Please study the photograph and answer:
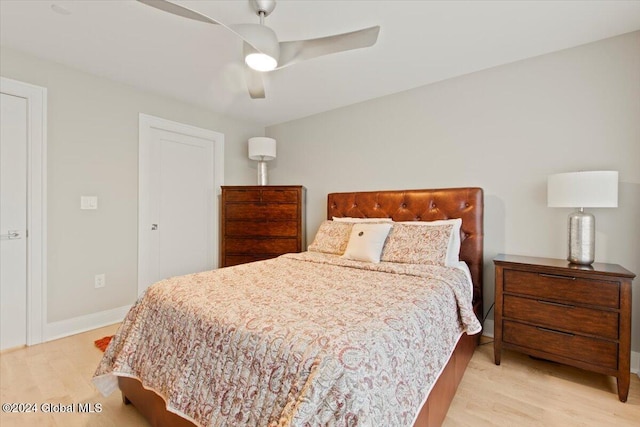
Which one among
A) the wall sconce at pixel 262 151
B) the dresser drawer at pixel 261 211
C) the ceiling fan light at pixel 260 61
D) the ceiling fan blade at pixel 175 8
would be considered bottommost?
the dresser drawer at pixel 261 211

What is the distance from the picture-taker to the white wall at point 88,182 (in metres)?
2.56

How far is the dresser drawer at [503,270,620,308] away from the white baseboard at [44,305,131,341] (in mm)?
3525

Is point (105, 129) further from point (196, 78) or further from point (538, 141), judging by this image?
point (538, 141)

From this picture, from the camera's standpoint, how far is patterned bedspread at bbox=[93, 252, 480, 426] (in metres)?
0.92

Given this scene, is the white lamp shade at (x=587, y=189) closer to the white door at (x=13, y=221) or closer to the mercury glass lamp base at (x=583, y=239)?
the mercury glass lamp base at (x=583, y=239)

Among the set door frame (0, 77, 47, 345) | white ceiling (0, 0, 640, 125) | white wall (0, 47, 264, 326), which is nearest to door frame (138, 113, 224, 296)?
white wall (0, 47, 264, 326)

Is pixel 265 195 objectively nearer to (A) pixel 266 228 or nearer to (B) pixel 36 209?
(A) pixel 266 228

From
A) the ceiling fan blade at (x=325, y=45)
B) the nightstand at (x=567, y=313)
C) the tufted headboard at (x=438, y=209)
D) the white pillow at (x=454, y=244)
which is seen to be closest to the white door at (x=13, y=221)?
the ceiling fan blade at (x=325, y=45)

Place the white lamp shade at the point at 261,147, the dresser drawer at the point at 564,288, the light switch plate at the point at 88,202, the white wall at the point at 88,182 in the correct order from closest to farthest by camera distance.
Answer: the dresser drawer at the point at 564,288
the white wall at the point at 88,182
the light switch plate at the point at 88,202
the white lamp shade at the point at 261,147

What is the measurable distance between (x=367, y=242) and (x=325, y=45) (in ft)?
4.87

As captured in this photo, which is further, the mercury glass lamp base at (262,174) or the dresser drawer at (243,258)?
the mercury glass lamp base at (262,174)

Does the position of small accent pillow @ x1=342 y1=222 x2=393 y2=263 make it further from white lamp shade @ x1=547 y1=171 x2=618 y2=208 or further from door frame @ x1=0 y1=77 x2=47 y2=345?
door frame @ x1=0 y1=77 x2=47 y2=345

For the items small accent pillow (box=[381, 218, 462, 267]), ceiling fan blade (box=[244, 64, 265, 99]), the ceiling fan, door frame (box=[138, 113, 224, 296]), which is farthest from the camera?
door frame (box=[138, 113, 224, 296])

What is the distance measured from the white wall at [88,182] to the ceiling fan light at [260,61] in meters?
1.98
